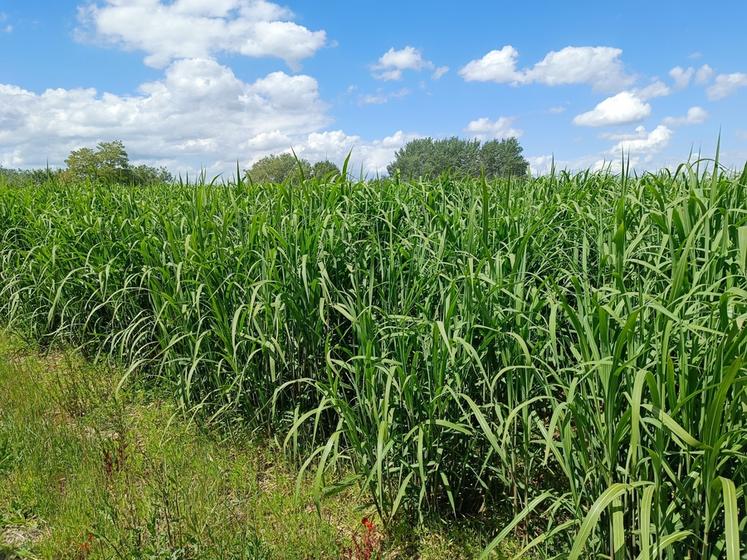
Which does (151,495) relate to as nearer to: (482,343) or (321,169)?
(482,343)

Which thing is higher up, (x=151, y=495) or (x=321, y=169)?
(x=321, y=169)

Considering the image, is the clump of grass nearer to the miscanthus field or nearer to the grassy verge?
the grassy verge

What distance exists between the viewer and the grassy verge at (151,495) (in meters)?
2.06

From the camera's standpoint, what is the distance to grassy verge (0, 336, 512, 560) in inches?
81.0

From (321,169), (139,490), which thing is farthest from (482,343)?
(321,169)

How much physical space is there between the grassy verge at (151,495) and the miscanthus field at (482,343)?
0.12m

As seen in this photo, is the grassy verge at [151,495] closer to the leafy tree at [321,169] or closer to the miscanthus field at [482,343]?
the miscanthus field at [482,343]

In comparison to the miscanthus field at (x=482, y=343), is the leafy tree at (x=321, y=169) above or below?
above

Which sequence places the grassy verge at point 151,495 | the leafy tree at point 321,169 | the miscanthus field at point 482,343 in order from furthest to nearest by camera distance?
the leafy tree at point 321,169 < the grassy verge at point 151,495 < the miscanthus field at point 482,343

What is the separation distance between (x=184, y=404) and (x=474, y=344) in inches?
65.2

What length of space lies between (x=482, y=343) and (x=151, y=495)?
150cm

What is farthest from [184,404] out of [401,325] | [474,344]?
[474,344]

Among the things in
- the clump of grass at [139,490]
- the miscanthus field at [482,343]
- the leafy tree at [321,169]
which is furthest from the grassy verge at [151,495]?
the leafy tree at [321,169]

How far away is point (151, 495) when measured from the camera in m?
2.36
